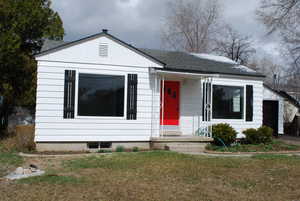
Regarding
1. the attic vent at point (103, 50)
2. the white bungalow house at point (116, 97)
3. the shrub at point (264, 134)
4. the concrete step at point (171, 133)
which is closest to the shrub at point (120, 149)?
the white bungalow house at point (116, 97)

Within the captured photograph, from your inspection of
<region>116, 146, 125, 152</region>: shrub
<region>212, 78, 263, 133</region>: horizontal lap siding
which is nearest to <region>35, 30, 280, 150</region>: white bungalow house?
<region>116, 146, 125, 152</region>: shrub

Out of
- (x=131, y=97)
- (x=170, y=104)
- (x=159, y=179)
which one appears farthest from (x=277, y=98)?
(x=159, y=179)

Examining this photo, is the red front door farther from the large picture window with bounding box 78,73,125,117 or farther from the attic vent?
the attic vent

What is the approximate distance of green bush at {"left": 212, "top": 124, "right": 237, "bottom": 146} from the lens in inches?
450

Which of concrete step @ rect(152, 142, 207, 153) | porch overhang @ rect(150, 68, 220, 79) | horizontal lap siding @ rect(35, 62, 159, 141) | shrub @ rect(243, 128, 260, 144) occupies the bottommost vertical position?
concrete step @ rect(152, 142, 207, 153)

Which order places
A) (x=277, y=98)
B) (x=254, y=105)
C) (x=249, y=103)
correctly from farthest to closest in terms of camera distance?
1. (x=277, y=98)
2. (x=254, y=105)
3. (x=249, y=103)

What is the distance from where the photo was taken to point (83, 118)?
991cm

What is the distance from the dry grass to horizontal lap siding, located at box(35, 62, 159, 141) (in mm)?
1402

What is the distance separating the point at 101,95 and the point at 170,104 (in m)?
2.97

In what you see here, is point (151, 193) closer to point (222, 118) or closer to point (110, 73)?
point (110, 73)

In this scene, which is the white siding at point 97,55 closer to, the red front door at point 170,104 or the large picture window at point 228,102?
the red front door at point 170,104

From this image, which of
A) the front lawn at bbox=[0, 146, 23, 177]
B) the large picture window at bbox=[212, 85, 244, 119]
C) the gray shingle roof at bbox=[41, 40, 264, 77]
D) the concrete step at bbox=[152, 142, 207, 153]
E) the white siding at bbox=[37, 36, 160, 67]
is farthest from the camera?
the large picture window at bbox=[212, 85, 244, 119]

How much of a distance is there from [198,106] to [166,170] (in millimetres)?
5329

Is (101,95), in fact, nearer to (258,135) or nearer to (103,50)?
(103,50)
